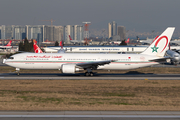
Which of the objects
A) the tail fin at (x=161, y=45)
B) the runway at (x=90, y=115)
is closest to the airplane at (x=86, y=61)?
the tail fin at (x=161, y=45)

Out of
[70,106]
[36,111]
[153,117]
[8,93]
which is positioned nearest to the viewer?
[153,117]

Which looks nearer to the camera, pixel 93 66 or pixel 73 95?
pixel 73 95

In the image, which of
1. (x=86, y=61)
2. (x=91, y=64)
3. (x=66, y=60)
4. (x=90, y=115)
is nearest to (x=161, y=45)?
(x=91, y=64)

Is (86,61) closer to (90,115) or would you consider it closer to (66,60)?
(66,60)

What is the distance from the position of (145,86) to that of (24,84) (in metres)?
15.0

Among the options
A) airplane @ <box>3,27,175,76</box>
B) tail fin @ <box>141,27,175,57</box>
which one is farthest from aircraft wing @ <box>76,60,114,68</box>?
tail fin @ <box>141,27,175,57</box>

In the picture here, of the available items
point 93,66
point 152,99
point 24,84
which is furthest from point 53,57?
point 152,99

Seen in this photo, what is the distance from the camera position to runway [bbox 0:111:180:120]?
15352mm

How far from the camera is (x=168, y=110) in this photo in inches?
704

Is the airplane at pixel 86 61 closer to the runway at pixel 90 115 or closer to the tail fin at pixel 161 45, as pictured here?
the tail fin at pixel 161 45

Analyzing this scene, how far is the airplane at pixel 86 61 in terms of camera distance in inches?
1497

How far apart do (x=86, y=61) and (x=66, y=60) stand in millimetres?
3224

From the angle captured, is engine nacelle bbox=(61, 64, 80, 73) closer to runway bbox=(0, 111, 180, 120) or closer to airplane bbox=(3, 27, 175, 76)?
airplane bbox=(3, 27, 175, 76)

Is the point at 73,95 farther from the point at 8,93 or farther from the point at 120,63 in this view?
the point at 120,63
